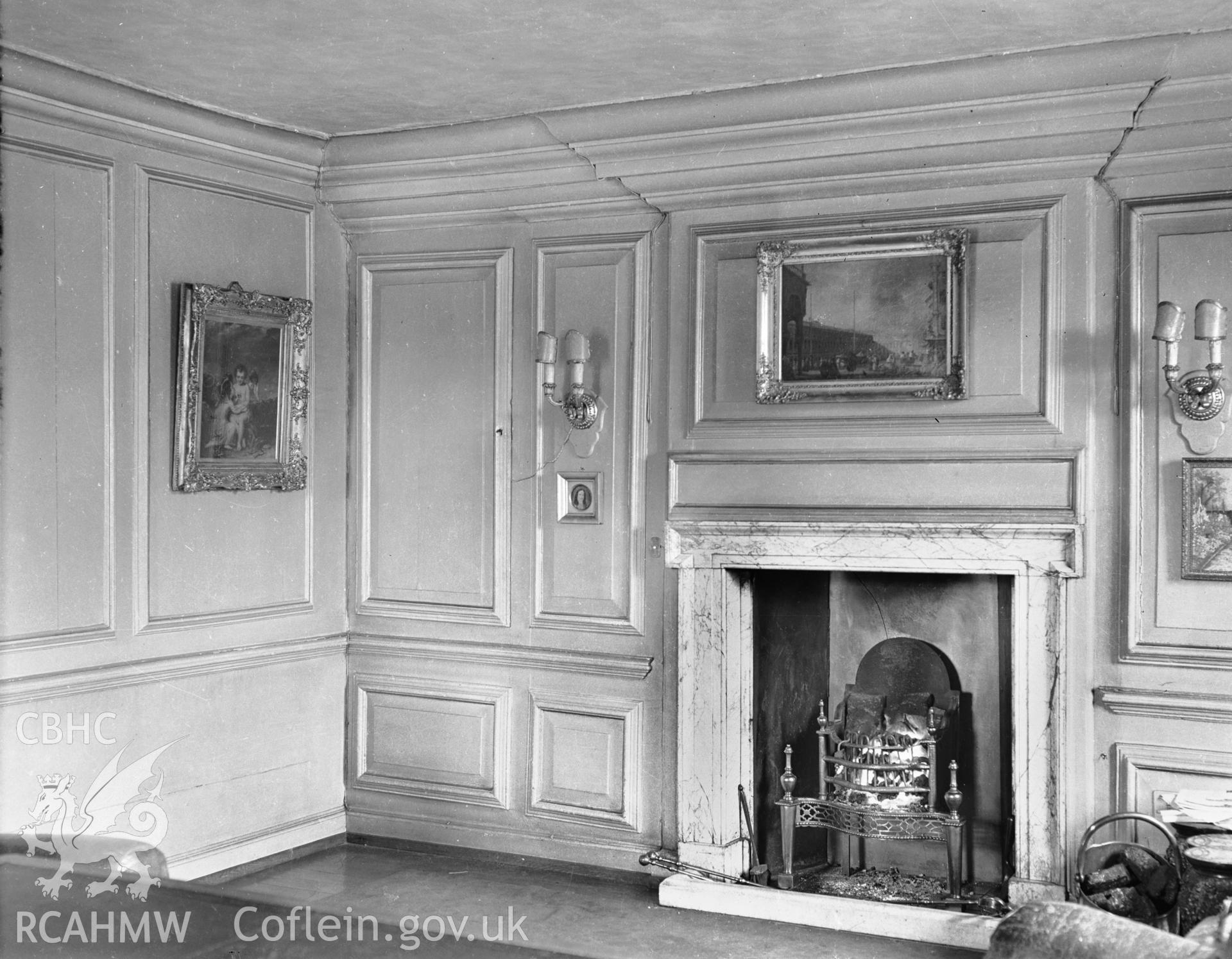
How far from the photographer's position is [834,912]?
13.5ft

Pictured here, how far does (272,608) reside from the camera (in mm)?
4957

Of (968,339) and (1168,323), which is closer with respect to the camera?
(1168,323)

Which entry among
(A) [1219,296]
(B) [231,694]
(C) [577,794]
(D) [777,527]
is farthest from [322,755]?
(A) [1219,296]

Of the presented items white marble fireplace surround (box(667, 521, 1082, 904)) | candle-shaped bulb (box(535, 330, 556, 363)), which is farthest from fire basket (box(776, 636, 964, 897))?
candle-shaped bulb (box(535, 330, 556, 363))

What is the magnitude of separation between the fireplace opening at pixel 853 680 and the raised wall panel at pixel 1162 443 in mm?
553

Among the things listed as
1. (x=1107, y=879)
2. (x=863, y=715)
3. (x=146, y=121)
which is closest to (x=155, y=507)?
(x=146, y=121)

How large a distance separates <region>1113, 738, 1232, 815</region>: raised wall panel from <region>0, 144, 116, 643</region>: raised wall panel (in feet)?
11.3

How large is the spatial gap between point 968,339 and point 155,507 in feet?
9.63

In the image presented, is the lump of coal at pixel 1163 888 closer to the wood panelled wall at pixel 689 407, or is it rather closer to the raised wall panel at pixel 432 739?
the wood panelled wall at pixel 689 407

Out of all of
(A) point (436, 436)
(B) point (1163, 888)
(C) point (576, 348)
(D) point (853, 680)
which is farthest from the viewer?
(A) point (436, 436)

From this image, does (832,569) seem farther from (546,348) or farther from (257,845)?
(257,845)

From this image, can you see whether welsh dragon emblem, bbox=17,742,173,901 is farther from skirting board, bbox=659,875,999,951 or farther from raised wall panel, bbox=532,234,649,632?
skirting board, bbox=659,875,999,951

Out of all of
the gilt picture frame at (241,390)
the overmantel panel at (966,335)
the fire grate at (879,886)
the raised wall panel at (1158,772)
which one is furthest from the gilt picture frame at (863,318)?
the gilt picture frame at (241,390)

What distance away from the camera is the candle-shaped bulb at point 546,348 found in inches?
186
